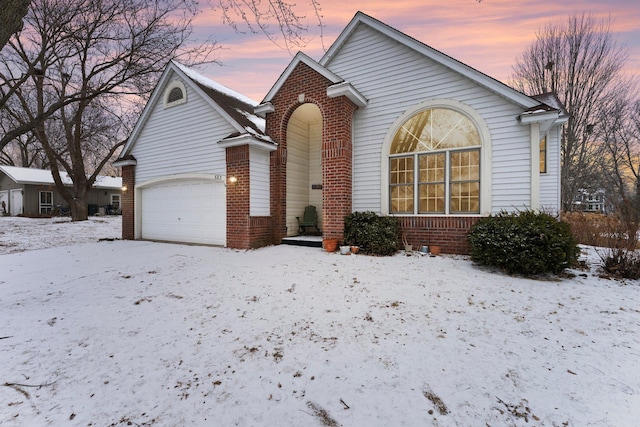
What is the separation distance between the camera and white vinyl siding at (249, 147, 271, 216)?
852 cm

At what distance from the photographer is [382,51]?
27.6 feet

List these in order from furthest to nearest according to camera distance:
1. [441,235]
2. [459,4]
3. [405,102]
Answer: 1. [405,102]
2. [441,235]
3. [459,4]

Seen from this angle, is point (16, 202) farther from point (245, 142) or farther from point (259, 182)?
point (245, 142)

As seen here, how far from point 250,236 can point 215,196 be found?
2157mm

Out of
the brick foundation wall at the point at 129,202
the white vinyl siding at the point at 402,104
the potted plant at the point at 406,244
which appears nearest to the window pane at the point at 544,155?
the white vinyl siding at the point at 402,104

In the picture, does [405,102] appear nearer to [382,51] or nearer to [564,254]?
[382,51]

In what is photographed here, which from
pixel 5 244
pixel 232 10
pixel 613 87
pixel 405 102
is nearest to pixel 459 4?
pixel 232 10

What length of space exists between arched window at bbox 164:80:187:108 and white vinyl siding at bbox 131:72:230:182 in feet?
0.55

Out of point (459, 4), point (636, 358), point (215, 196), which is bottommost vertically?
point (636, 358)

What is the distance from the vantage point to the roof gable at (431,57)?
263 inches

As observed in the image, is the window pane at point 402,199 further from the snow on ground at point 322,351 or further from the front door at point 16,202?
the front door at point 16,202

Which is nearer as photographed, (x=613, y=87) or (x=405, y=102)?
(x=405, y=102)

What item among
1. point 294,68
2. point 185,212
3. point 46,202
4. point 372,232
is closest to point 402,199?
point 372,232

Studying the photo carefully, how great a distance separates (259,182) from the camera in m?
8.83
